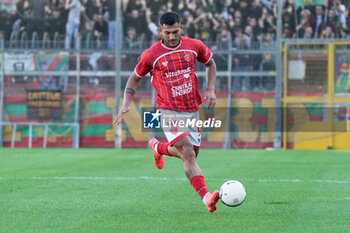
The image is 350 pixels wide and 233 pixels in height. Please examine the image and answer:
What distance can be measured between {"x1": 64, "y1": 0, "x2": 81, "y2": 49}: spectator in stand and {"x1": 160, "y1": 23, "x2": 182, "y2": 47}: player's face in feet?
54.1

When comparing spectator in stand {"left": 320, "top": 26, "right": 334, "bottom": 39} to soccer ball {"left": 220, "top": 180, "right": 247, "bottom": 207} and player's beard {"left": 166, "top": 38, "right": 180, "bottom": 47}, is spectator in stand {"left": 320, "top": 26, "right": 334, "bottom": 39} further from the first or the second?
soccer ball {"left": 220, "top": 180, "right": 247, "bottom": 207}

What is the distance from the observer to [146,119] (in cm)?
2414

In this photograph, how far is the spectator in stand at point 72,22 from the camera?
24516mm

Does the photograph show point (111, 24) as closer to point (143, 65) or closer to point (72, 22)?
point (72, 22)

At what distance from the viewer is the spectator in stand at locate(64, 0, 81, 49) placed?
2452cm

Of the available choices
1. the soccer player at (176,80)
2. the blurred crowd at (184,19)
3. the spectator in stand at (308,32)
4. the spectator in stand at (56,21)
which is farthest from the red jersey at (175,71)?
the spectator in stand at (56,21)

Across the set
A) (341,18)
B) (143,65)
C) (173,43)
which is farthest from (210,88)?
(341,18)

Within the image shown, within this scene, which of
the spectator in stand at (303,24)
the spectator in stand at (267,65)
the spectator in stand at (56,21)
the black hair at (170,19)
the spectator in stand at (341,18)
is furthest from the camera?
the spectator in stand at (56,21)

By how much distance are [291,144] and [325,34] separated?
3564 mm

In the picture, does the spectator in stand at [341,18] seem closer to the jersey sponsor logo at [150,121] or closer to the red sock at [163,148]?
the jersey sponsor logo at [150,121]

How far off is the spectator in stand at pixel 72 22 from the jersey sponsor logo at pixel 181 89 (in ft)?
53.9

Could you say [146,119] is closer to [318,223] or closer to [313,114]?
[313,114]

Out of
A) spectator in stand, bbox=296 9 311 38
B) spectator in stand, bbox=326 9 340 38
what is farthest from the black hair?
spectator in stand, bbox=326 9 340 38

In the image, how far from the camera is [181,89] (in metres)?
8.48
